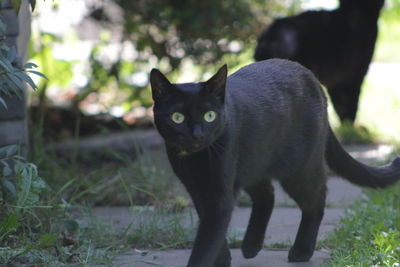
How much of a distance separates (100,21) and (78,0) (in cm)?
49

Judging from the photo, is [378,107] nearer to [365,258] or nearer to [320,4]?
[320,4]

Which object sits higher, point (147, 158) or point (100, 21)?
point (100, 21)

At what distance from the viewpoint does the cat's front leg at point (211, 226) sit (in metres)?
2.70

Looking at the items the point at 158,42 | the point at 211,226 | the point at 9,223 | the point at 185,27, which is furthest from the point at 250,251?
the point at 158,42

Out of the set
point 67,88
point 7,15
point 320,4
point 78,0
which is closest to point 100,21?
point 78,0

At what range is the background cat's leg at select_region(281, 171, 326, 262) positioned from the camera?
3.24 m

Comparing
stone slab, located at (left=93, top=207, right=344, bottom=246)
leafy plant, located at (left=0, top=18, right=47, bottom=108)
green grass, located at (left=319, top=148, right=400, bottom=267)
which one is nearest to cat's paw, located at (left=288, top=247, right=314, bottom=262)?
green grass, located at (left=319, top=148, right=400, bottom=267)

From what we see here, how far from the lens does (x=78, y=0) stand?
19.2ft

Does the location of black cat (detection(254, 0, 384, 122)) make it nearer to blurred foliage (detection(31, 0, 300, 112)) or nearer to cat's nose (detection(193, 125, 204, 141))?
blurred foliage (detection(31, 0, 300, 112))

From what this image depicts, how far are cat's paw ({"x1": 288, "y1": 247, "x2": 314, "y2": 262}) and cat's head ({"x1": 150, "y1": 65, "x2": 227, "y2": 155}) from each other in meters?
0.77

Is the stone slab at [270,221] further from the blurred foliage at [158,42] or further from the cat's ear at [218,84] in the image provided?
the blurred foliage at [158,42]

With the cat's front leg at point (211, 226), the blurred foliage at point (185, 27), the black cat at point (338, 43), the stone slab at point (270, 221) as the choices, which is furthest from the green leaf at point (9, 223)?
the black cat at point (338, 43)

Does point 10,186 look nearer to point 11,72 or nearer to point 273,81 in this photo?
point 11,72

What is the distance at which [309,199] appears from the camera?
3.27 metres
